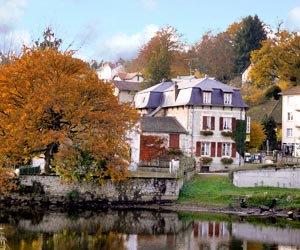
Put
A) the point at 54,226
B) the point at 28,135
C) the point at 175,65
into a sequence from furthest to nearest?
the point at 175,65, the point at 28,135, the point at 54,226

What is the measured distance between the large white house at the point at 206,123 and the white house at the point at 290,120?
11216mm

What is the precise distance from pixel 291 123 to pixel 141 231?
1518 inches

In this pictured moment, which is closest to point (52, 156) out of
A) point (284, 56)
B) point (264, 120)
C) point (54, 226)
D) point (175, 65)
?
point (54, 226)

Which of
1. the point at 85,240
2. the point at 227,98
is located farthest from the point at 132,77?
the point at 85,240

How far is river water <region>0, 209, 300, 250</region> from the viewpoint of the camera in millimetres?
31219

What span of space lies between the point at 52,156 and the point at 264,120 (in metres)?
32.2

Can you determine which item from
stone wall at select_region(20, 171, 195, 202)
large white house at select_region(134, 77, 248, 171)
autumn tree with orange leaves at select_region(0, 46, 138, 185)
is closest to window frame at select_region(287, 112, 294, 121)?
large white house at select_region(134, 77, 248, 171)

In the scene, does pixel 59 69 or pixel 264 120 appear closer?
pixel 59 69

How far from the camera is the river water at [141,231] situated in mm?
31219

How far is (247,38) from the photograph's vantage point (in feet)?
317

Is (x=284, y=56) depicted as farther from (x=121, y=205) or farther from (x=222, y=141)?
(x=121, y=205)

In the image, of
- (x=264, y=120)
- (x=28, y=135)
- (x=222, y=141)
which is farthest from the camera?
(x=264, y=120)

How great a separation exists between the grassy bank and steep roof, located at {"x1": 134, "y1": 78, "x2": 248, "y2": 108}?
12217mm

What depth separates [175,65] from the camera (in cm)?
9519
